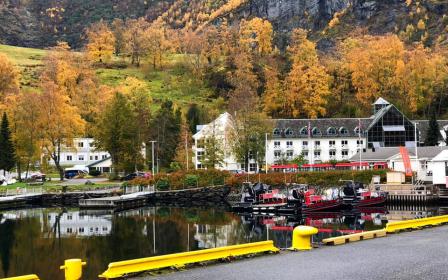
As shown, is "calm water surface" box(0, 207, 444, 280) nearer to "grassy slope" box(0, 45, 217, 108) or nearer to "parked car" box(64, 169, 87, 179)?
"parked car" box(64, 169, 87, 179)

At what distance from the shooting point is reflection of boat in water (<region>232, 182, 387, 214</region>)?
63938mm

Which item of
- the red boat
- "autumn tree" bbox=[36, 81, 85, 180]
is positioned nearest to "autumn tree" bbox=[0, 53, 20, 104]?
"autumn tree" bbox=[36, 81, 85, 180]

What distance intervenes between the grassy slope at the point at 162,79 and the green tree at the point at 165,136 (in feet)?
123

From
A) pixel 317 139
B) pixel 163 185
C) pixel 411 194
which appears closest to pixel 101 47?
pixel 317 139

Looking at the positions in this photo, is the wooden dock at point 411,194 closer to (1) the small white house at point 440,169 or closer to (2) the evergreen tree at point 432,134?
(1) the small white house at point 440,169

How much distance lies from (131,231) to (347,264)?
29.8 meters

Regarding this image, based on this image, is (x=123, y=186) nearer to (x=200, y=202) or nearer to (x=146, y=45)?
(x=200, y=202)

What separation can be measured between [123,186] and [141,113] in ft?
113

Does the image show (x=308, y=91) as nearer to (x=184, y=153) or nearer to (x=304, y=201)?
(x=184, y=153)

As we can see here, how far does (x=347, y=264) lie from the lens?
2256 centimetres

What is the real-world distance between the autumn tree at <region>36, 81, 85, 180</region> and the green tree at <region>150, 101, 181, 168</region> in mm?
16165

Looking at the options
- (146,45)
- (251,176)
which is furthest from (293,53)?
(251,176)

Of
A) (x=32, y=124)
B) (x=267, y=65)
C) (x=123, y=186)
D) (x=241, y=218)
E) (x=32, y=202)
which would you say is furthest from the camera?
(x=267, y=65)

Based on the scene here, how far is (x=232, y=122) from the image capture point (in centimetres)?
10412
